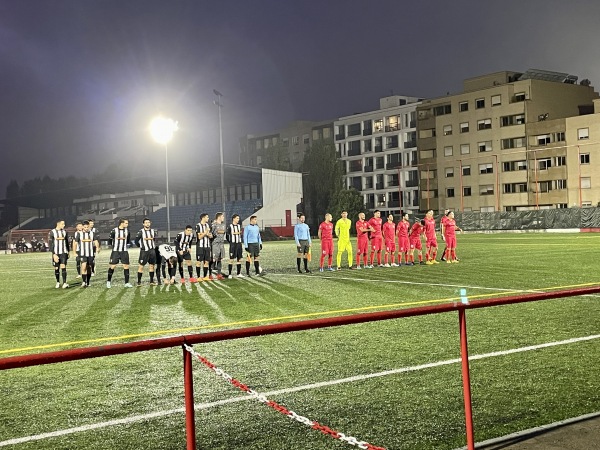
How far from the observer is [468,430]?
4422 mm

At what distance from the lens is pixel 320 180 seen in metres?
82.1

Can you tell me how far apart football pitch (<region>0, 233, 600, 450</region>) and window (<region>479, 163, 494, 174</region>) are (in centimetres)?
6593

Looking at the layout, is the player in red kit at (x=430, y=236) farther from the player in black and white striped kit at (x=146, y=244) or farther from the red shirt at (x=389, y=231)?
the player in black and white striped kit at (x=146, y=244)

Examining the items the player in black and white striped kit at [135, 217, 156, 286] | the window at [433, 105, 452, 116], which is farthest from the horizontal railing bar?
the window at [433, 105, 452, 116]

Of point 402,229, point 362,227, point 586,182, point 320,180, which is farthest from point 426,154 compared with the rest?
point 362,227

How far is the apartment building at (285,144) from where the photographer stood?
9431cm

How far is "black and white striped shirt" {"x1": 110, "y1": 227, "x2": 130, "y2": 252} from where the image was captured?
18.4 m

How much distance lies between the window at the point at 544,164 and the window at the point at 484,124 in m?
7.81

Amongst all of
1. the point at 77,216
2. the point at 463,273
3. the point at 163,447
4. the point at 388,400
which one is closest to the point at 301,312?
the point at 388,400

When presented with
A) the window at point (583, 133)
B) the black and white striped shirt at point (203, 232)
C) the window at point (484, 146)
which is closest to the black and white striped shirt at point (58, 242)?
the black and white striped shirt at point (203, 232)

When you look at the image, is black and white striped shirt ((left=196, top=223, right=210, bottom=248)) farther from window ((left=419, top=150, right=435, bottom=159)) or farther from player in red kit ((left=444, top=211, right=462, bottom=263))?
window ((left=419, top=150, right=435, bottom=159))

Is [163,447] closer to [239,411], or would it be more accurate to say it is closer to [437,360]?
[239,411]

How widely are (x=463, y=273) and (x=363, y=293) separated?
5.82m

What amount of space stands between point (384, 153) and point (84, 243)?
76.9m
